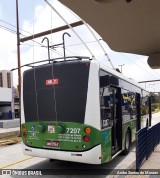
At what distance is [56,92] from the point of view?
8.52 metres

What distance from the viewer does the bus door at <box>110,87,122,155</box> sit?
31.0 feet

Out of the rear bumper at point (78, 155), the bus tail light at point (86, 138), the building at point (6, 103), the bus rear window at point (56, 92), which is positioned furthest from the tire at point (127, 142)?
the building at point (6, 103)

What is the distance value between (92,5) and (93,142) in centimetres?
429

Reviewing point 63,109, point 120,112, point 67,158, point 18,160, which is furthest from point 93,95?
point 18,160

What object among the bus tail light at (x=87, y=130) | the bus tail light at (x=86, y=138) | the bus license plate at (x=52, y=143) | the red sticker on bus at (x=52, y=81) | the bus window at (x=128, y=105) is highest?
the red sticker on bus at (x=52, y=81)

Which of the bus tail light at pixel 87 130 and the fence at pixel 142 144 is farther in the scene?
the fence at pixel 142 144

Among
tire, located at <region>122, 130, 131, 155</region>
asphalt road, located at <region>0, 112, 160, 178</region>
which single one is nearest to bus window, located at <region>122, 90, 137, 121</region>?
tire, located at <region>122, 130, 131, 155</region>

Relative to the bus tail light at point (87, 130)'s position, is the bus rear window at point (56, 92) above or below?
above

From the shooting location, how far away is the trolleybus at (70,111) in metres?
7.89

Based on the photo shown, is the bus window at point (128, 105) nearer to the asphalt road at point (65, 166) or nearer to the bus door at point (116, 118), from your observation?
the bus door at point (116, 118)

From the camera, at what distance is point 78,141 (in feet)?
26.2

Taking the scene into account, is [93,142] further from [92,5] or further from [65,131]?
[92,5]

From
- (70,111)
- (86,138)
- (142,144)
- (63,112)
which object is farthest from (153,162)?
(63,112)

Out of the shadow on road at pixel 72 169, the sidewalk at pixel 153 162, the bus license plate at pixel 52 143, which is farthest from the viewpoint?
the sidewalk at pixel 153 162
